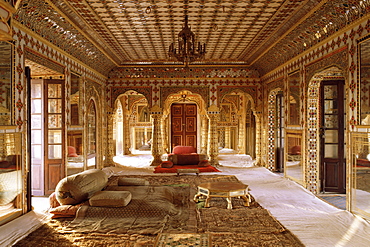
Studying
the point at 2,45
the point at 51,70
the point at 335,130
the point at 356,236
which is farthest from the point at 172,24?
the point at 356,236

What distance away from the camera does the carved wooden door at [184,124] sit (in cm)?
1404

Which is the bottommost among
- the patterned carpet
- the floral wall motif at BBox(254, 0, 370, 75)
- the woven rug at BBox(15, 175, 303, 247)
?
the patterned carpet

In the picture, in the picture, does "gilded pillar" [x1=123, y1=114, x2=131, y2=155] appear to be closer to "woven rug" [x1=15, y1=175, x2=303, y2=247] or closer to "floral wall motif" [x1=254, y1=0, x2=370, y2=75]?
"floral wall motif" [x1=254, y1=0, x2=370, y2=75]

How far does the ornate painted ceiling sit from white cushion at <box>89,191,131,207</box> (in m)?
3.20

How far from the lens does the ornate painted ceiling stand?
16.7ft

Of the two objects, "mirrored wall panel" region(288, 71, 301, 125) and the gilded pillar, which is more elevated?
"mirrored wall panel" region(288, 71, 301, 125)

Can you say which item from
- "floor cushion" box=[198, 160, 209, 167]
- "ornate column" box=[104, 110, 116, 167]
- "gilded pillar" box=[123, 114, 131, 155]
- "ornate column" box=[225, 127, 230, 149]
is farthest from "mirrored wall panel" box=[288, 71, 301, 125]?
"gilded pillar" box=[123, 114, 131, 155]

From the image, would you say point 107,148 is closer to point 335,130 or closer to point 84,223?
point 84,223

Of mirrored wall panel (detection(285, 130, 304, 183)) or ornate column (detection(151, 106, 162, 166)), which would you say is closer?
mirrored wall panel (detection(285, 130, 304, 183))

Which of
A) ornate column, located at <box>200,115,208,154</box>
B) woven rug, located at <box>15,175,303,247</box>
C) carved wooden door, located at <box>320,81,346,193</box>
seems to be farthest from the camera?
ornate column, located at <box>200,115,208,154</box>

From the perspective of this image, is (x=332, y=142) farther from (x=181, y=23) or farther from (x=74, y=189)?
(x=74, y=189)

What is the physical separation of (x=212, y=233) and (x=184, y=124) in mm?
10426

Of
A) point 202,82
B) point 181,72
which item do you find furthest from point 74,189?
point 202,82

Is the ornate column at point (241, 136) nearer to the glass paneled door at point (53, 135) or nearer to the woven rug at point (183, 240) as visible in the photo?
the glass paneled door at point (53, 135)
